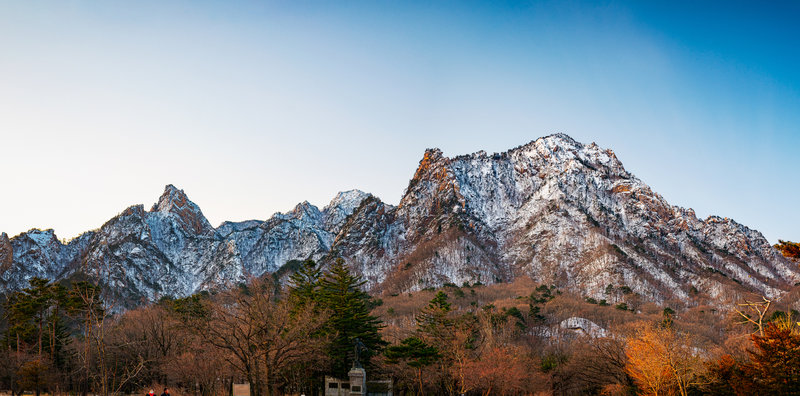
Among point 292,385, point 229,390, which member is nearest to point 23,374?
point 229,390

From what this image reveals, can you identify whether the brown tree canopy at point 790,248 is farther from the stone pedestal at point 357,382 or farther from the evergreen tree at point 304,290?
the evergreen tree at point 304,290

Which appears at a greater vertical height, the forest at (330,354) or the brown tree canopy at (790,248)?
the brown tree canopy at (790,248)

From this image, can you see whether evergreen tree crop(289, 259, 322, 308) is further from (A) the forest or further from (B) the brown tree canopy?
(B) the brown tree canopy

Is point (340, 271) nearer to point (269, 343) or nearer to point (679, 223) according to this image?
point (269, 343)

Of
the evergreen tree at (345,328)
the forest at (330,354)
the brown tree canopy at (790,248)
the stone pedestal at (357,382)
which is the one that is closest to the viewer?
the brown tree canopy at (790,248)

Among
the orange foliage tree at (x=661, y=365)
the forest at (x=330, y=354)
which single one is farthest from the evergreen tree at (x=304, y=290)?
the orange foliage tree at (x=661, y=365)

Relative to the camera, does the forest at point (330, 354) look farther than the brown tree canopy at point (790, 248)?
Yes

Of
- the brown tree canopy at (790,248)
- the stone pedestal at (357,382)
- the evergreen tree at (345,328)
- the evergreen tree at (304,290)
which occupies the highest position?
the brown tree canopy at (790,248)

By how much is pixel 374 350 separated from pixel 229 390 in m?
13.7

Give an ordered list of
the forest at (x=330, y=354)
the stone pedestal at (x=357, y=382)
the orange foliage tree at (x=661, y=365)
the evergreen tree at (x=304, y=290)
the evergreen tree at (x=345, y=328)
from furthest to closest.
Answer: the evergreen tree at (x=304, y=290) → the evergreen tree at (x=345, y=328) → the stone pedestal at (x=357, y=382) → the orange foliage tree at (x=661, y=365) → the forest at (x=330, y=354)

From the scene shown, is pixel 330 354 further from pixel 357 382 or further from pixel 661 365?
pixel 661 365

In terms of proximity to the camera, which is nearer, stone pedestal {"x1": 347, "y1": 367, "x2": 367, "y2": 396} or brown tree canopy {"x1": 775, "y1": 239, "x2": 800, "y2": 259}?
brown tree canopy {"x1": 775, "y1": 239, "x2": 800, "y2": 259}

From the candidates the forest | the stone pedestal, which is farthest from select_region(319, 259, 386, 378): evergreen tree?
the stone pedestal

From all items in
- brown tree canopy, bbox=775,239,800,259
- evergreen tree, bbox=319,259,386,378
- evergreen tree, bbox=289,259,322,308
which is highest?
brown tree canopy, bbox=775,239,800,259
